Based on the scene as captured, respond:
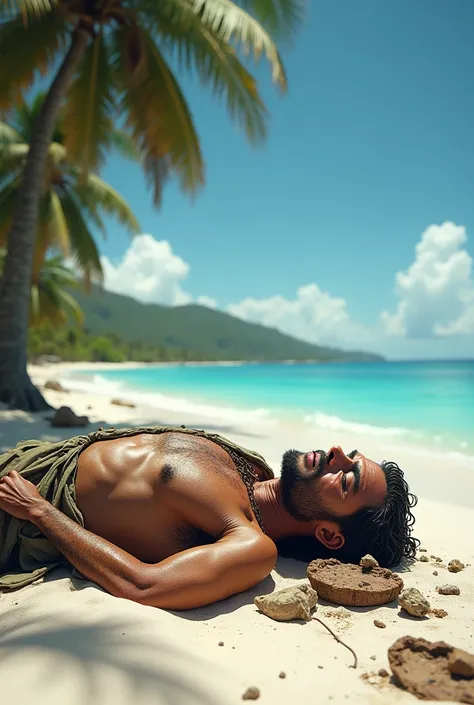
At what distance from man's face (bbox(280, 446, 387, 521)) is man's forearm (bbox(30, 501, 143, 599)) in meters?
0.85

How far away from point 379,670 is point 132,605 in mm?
988

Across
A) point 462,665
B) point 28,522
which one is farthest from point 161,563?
point 462,665

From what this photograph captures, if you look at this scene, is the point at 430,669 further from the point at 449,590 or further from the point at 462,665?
the point at 449,590

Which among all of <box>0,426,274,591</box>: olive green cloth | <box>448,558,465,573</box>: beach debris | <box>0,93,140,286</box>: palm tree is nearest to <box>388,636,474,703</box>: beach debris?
<box>448,558,465,573</box>: beach debris

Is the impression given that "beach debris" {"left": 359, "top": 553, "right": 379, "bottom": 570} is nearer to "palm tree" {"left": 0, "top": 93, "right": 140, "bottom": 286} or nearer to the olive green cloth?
the olive green cloth

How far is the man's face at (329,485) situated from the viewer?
271cm

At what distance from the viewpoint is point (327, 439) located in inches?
380

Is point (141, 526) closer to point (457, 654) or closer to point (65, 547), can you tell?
point (65, 547)

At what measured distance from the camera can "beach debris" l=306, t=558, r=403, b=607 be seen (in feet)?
8.33

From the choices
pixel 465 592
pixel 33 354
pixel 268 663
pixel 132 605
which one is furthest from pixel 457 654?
pixel 33 354

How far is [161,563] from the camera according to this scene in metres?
2.35

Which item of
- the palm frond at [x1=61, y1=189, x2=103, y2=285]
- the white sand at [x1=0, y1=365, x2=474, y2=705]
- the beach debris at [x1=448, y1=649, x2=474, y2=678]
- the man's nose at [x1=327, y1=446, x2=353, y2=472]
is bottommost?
the white sand at [x1=0, y1=365, x2=474, y2=705]

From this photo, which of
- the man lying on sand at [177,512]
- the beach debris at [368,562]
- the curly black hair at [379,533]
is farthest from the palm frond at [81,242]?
the beach debris at [368,562]

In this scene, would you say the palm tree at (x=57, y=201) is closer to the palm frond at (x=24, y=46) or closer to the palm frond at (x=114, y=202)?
the palm frond at (x=114, y=202)
